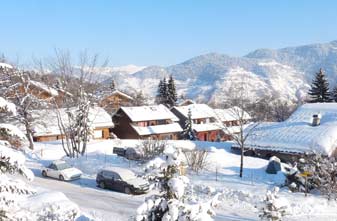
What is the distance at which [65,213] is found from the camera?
15.0m

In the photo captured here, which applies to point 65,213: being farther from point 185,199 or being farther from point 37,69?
point 37,69

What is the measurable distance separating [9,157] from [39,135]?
140ft

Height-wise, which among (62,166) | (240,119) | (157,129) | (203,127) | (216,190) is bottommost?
(216,190)

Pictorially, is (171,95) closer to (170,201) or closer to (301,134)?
(301,134)

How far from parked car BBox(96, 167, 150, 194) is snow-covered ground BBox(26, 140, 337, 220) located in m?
0.46

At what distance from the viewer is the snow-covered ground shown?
2130 cm

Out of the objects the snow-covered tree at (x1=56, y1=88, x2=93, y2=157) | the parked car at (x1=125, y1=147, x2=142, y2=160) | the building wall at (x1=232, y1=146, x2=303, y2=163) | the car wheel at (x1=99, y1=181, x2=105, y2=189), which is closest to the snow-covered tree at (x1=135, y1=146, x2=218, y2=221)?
the car wheel at (x1=99, y1=181, x2=105, y2=189)

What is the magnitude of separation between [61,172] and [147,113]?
103 ft

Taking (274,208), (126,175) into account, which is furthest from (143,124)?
(274,208)

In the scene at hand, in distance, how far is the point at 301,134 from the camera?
1473 inches

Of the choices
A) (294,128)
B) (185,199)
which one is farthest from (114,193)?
(294,128)

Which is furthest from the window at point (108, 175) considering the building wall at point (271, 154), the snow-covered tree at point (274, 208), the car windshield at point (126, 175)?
the building wall at point (271, 154)

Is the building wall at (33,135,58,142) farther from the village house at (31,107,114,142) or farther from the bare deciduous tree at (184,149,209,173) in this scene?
the bare deciduous tree at (184,149,209,173)

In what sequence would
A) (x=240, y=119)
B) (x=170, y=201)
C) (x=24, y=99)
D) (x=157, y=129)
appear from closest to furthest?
(x=170, y=201)
(x=240, y=119)
(x=24, y=99)
(x=157, y=129)
